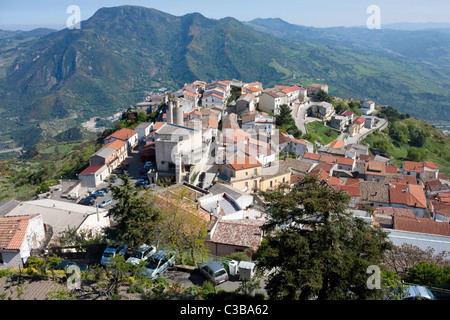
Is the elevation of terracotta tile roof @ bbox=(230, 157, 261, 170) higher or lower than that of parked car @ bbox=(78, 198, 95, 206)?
higher

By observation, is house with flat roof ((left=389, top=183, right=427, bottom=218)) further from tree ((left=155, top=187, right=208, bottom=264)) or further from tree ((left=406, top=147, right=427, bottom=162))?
tree ((left=406, top=147, right=427, bottom=162))

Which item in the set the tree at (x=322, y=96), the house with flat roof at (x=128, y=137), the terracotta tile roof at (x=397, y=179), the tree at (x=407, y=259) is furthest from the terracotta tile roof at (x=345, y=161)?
the tree at (x=322, y=96)

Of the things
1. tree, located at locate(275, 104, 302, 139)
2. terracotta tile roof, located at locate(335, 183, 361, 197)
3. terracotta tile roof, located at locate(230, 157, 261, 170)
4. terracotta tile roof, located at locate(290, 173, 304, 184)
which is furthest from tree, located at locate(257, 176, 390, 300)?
tree, located at locate(275, 104, 302, 139)

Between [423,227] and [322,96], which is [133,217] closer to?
[423,227]

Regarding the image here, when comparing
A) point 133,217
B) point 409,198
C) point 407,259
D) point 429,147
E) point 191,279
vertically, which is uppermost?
point 133,217

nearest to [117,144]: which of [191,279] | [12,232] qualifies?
[12,232]

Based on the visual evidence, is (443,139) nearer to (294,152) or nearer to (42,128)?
(294,152)
